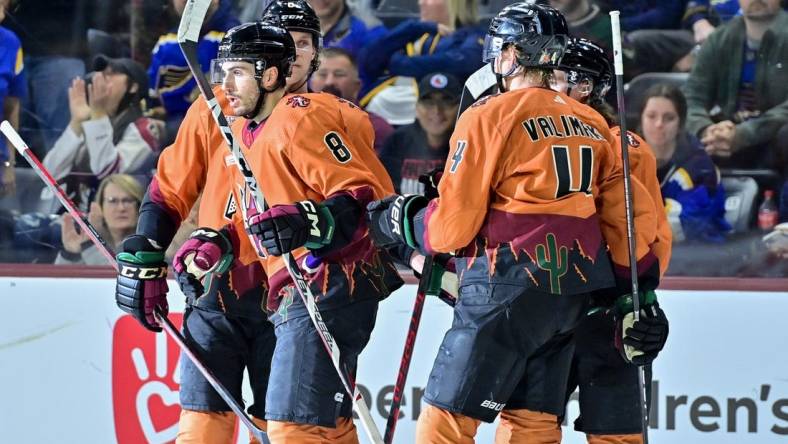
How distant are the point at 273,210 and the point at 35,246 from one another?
74.3 inches

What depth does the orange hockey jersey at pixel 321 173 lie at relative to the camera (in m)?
2.95

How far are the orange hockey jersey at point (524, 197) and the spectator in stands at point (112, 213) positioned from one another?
6.79 ft

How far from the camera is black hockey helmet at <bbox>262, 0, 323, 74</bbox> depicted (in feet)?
11.1

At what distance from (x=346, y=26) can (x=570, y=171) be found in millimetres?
1961

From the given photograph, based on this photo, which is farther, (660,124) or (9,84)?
(9,84)

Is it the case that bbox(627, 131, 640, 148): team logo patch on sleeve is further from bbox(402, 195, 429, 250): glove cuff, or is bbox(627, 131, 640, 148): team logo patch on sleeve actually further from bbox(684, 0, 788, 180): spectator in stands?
bbox(684, 0, 788, 180): spectator in stands

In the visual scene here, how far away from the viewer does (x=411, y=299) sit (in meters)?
4.03

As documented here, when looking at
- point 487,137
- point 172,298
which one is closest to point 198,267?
point 487,137

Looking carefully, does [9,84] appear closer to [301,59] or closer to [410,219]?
[301,59]

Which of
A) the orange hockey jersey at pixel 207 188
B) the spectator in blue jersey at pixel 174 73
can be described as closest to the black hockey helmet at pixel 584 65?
the orange hockey jersey at pixel 207 188

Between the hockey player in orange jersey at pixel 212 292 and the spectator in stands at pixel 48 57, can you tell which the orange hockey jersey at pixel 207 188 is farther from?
the spectator in stands at pixel 48 57

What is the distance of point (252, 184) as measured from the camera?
2.91m

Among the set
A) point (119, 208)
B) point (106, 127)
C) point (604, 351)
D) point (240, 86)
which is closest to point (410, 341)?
point (604, 351)

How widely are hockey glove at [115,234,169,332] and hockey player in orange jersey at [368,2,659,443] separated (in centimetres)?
68
